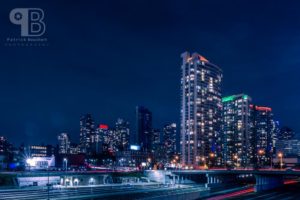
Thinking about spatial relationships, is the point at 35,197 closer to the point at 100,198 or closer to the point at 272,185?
the point at 100,198

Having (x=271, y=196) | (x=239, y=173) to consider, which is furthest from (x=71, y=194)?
(x=239, y=173)

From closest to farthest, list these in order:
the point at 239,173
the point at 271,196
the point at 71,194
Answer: the point at 71,194 → the point at 271,196 → the point at 239,173

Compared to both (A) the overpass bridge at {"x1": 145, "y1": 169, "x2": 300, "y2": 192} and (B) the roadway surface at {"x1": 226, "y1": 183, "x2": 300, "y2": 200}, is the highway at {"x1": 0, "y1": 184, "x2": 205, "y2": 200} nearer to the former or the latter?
(B) the roadway surface at {"x1": 226, "y1": 183, "x2": 300, "y2": 200}

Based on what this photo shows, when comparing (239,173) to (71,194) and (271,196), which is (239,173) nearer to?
(271,196)

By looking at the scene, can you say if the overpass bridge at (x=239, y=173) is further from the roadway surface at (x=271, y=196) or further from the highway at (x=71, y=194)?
the highway at (x=71, y=194)

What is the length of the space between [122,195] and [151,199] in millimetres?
10198

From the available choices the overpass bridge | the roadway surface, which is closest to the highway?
the roadway surface

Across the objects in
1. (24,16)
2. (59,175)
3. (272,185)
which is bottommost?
(272,185)

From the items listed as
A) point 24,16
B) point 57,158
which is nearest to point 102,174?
point 24,16

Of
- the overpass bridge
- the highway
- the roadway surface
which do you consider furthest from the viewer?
the overpass bridge

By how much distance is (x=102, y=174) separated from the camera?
104562 mm

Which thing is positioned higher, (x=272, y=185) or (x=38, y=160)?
(x=38, y=160)

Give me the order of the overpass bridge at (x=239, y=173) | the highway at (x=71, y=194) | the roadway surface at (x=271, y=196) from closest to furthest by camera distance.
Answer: the highway at (x=71, y=194) → the roadway surface at (x=271, y=196) → the overpass bridge at (x=239, y=173)

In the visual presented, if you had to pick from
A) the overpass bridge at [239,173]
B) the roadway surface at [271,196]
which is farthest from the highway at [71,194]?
the overpass bridge at [239,173]
